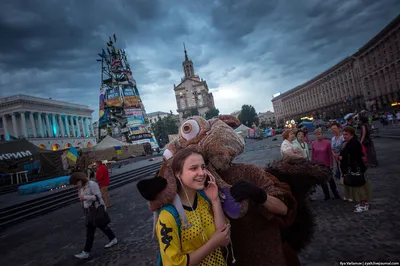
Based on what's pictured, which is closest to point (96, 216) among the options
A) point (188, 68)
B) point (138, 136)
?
point (138, 136)

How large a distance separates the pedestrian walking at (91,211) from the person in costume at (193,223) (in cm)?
410

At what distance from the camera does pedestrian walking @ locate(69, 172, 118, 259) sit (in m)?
4.68

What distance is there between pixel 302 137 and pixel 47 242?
7400 millimetres

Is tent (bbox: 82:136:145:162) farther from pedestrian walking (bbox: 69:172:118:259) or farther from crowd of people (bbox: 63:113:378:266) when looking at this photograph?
crowd of people (bbox: 63:113:378:266)

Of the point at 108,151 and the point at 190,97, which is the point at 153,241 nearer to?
the point at 108,151

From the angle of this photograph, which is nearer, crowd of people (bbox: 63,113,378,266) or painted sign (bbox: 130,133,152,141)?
crowd of people (bbox: 63,113,378,266)

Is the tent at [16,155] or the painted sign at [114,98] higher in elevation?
the painted sign at [114,98]

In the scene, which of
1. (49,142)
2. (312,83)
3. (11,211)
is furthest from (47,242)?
(312,83)

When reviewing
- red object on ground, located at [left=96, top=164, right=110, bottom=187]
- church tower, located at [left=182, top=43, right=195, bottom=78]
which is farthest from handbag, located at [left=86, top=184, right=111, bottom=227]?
church tower, located at [left=182, top=43, right=195, bottom=78]

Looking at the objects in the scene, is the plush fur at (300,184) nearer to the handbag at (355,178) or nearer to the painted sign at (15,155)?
the handbag at (355,178)

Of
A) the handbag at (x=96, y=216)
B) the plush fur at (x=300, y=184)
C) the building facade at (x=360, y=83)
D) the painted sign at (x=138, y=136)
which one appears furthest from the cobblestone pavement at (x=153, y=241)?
the building facade at (x=360, y=83)

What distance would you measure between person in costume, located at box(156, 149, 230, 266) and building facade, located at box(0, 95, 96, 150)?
51.3m

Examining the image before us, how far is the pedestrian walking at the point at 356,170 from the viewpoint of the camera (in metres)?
4.35

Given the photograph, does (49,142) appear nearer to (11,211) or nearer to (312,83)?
(11,211)
